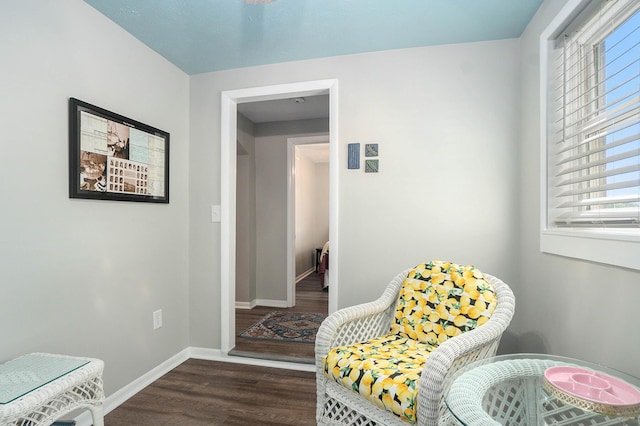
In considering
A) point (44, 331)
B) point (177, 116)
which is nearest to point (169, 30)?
point (177, 116)

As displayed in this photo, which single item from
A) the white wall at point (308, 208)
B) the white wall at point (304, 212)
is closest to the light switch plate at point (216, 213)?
the white wall at point (308, 208)

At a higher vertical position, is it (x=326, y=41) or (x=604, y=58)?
(x=326, y=41)

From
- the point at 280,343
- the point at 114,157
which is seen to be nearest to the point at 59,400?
the point at 114,157

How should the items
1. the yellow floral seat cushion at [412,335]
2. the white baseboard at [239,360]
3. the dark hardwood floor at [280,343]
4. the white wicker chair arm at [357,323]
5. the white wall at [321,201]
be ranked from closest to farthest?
the yellow floral seat cushion at [412,335], the white wicker chair arm at [357,323], the white baseboard at [239,360], the dark hardwood floor at [280,343], the white wall at [321,201]

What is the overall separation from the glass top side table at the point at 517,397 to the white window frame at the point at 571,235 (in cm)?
42

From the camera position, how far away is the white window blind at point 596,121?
1.21m

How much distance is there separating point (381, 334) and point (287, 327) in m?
1.72

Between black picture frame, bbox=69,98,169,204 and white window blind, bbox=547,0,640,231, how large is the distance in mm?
2474

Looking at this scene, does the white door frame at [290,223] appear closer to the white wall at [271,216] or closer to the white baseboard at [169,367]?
the white wall at [271,216]

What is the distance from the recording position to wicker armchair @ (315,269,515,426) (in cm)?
122

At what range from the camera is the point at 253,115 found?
400cm

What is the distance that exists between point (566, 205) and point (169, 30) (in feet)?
8.19

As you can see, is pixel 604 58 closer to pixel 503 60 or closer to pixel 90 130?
pixel 503 60

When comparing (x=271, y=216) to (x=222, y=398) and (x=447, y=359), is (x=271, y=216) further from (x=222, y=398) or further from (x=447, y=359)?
(x=447, y=359)
